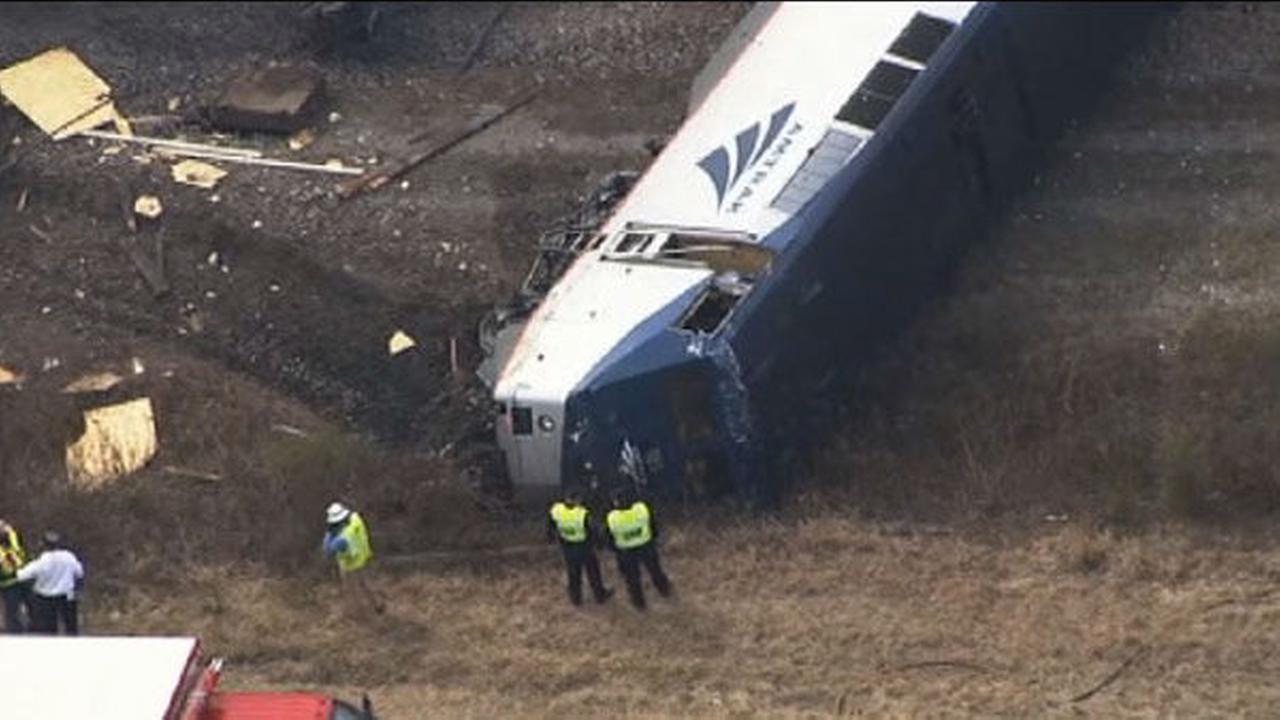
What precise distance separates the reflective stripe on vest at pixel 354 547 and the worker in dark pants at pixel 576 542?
1844 mm

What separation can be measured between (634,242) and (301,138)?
259 inches

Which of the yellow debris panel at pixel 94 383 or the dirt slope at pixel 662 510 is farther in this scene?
the yellow debris panel at pixel 94 383

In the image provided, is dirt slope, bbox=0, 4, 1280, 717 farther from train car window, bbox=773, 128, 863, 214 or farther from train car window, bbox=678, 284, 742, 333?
train car window, bbox=773, 128, 863, 214

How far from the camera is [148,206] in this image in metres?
24.9

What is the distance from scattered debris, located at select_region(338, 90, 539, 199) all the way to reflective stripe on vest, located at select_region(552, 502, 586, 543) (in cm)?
751

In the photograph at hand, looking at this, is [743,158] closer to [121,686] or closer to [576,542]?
[576,542]

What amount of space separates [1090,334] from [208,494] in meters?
10.1

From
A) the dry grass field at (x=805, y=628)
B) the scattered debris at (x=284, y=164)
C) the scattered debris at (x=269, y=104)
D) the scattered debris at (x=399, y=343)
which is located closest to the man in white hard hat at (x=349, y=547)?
the dry grass field at (x=805, y=628)

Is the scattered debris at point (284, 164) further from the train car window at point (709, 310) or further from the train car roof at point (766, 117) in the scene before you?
the train car window at point (709, 310)

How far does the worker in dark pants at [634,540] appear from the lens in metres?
19.0

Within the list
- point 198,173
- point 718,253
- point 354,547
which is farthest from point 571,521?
point 198,173

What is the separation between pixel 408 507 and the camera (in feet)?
68.4

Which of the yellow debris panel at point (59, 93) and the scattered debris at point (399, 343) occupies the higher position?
the yellow debris panel at point (59, 93)

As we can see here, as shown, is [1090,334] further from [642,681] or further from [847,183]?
[642,681]
